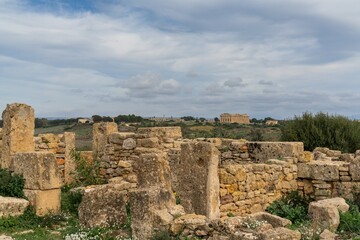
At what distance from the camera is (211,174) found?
345 inches

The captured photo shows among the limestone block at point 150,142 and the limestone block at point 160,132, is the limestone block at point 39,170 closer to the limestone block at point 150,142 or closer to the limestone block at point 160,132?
the limestone block at point 150,142

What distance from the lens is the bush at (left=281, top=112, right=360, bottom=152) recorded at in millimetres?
20125

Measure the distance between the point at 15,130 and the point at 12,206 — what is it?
2842 millimetres

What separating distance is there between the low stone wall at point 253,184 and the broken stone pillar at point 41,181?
11.5ft

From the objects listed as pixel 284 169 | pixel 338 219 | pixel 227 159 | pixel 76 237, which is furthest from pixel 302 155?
pixel 76 237

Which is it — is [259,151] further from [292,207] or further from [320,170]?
[292,207]

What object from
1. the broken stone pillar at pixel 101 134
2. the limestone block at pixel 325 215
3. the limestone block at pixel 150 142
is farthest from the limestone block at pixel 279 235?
the broken stone pillar at pixel 101 134

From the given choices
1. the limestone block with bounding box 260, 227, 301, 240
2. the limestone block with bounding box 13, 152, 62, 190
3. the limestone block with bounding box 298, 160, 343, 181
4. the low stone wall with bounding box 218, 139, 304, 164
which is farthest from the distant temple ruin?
the limestone block with bounding box 260, 227, 301, 240

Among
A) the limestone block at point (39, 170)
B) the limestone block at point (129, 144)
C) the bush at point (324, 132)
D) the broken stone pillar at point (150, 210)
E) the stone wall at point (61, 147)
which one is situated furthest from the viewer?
the bush at point (324, 132)

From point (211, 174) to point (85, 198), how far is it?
7.86 feet

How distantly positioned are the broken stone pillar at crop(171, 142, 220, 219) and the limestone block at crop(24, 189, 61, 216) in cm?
275

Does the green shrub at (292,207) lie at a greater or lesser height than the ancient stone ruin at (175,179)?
lesser

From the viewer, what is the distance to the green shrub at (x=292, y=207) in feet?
32.0

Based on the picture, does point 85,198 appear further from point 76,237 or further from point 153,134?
point 153,134
